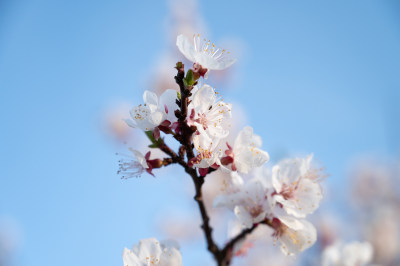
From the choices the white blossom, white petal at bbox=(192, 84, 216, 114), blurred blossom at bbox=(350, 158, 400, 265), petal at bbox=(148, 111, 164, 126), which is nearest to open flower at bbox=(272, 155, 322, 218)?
white petal at bbox=(192, 84, 216, 114)

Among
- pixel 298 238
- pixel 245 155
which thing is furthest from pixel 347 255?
pixel 245 155

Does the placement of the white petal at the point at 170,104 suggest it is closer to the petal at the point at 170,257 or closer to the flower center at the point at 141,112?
the flower center at the point at 141,112

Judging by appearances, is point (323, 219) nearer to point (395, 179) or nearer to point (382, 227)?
point (382, 227)

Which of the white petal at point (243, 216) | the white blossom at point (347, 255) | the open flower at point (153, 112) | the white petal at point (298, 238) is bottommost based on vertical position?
the white blossom at point (347, 255)

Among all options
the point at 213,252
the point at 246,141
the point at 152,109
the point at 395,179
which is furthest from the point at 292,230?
the point at 395,179

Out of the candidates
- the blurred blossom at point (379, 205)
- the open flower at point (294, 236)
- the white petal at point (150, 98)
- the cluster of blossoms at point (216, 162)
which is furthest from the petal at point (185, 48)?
the blurred blossom at point (379, 205)

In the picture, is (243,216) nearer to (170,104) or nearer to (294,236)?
(294,236)
